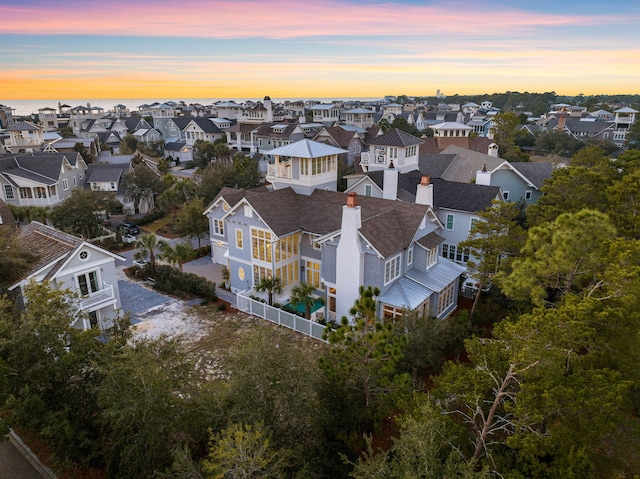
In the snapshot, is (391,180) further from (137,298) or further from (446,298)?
(137,298)

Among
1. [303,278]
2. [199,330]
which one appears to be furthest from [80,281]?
[303,278]

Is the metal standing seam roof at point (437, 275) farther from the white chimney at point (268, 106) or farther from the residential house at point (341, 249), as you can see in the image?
the white chimney at point (268, 106)

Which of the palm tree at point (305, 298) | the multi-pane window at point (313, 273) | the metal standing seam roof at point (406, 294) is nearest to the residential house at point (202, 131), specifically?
the multi-pane window at point (313, 273)

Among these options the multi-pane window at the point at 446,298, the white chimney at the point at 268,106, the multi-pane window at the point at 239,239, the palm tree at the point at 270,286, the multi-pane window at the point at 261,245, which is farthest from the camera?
the white chimney at the point at 268,106

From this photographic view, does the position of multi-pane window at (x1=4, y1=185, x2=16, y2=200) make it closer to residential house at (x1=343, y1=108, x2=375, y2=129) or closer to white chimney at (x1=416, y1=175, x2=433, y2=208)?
white chimney at (x1=416, y1=175, x2=433, y2=208)

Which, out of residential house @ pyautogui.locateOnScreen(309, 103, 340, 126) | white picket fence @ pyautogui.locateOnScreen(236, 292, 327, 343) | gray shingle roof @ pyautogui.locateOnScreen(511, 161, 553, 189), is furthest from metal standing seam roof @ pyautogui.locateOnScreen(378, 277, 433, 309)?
residential house @ pyautogui.locateOnScreen(309, 103, 340, 126)

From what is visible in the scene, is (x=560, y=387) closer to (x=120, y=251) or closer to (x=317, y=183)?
(x=317, y=183)
